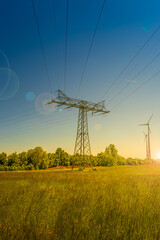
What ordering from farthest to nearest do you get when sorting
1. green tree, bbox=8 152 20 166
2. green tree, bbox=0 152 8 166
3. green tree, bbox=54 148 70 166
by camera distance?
green tree, bbox=54 148 70 166, green tree, bbox=0 152 8 166, green tree, bbox=8 152 20 166

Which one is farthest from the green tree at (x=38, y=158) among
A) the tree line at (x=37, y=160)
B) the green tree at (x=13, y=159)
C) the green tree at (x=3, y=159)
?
the green tree at (x=3, y=159)

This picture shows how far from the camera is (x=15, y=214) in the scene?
153 inches

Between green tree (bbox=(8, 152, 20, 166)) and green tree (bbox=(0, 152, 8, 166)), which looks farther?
green tree (bbox=(0, 152, 8, 166))

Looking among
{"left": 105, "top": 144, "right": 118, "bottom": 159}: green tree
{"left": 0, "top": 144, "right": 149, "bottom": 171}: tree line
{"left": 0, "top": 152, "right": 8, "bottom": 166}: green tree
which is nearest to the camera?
{"left": 0, "top": 144, "right": 149, "bottom": 171}: tree line

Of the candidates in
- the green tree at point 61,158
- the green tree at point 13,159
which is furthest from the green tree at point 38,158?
the green tree at point 61,158

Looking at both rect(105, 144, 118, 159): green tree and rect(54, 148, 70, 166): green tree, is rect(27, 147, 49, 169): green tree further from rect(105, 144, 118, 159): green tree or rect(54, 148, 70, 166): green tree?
rect(105, 144, 118, 159): green tree

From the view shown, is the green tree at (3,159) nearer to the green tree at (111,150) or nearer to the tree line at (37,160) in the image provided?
the tree line at (37,160)

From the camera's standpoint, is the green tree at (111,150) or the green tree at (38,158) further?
the green tree at (111,150)

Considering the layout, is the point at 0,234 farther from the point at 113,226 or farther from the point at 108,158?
the point at 108,158

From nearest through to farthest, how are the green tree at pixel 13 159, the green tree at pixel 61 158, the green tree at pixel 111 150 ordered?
the green tree at pixel 13 159, the green tree at pixel 61 158, the green tree at pixel 111 150

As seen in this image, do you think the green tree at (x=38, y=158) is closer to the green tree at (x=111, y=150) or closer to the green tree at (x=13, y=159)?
the green tree at (x=13, y=159)

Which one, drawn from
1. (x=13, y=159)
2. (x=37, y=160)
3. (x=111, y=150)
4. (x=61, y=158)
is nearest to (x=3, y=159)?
(x=13, y=159)

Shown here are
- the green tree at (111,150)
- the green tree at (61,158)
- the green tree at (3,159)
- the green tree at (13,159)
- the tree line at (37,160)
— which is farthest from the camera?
the green tree at (111,150)

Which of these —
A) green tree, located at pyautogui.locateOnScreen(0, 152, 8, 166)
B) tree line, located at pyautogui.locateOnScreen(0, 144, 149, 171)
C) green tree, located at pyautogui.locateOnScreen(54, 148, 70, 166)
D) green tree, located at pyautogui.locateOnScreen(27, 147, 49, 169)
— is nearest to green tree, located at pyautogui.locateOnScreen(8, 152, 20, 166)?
tree line, located at pyautogui.locateOnScreen(0, 144, 149, 171)
